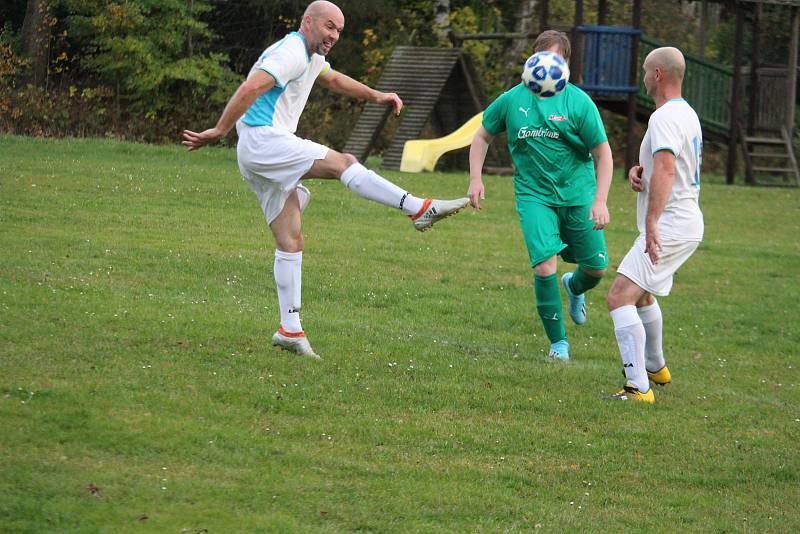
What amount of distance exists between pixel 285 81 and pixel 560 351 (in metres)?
3.01

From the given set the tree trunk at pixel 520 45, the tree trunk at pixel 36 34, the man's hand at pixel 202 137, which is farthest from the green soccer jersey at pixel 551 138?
the tree trunk at pixel 520 45

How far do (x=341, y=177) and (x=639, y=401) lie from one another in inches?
A: 93.1

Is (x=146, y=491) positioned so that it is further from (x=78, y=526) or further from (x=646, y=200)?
(x=646, y=200)

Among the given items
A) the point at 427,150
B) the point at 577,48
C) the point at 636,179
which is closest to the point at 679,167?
the point at 636,179

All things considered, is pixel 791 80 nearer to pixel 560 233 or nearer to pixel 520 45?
pixel 520 45

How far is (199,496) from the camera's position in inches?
225

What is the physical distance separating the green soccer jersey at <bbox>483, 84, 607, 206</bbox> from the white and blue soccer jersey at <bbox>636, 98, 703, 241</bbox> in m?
0.89

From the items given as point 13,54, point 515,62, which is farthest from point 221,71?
point 515,62

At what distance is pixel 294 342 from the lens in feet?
27.4

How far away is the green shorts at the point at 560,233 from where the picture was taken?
29.0 ft

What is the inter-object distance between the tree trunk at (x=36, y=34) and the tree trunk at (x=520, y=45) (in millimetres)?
11616

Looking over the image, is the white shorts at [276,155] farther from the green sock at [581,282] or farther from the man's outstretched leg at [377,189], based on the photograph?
the green sock at [581,282]

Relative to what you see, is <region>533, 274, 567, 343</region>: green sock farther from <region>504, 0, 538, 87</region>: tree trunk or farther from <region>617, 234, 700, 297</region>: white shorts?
<region>504, 0, 538, 87</region>: tree trunk

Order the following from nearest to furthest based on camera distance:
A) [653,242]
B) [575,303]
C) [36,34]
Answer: [653,242] < [575,303] < [36,34]
